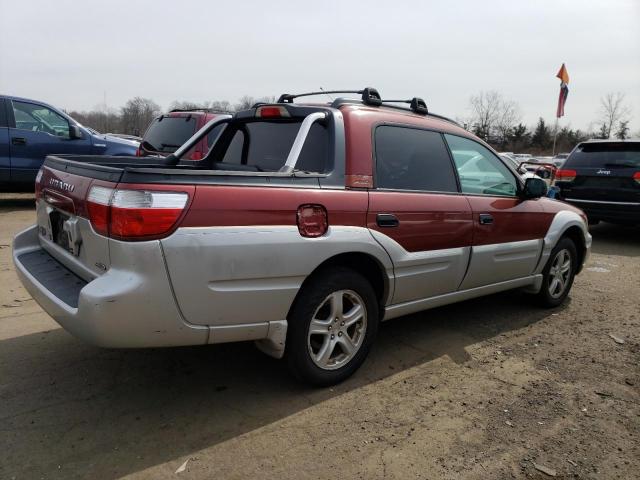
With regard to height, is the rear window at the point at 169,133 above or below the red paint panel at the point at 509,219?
above

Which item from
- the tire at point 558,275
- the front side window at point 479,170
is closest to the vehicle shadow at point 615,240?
the tire at point 558,275

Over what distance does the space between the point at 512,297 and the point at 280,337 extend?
342 cm

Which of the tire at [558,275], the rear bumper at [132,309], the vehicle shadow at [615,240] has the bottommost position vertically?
the vehicle shadow at [615,240]

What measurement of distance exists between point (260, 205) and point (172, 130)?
629 centimetres

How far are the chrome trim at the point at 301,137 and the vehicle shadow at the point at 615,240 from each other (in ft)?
21.5

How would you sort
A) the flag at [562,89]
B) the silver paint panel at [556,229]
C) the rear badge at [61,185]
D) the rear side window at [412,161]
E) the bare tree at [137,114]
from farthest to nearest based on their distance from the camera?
the bare tree at [137,114]
the flag at [562,89]
the silver paint panel at [556,229]
the rear side window at [412,161]
the rear badge at [61,185]

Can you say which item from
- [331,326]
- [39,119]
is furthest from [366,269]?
[39,119]

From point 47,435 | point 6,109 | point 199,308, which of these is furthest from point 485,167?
point 6,109

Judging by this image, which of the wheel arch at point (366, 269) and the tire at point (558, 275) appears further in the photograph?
the tire at point (558, 275)

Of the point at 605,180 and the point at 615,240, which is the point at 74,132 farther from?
the point at 615,240

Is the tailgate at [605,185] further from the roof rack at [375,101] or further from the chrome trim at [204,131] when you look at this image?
the chrome trim at [204,131]

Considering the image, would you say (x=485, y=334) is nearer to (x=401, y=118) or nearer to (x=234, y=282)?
(x=401, y=118)

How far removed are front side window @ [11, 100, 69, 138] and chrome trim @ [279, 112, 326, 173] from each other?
8223 millimetres

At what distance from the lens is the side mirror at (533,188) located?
4441mm
